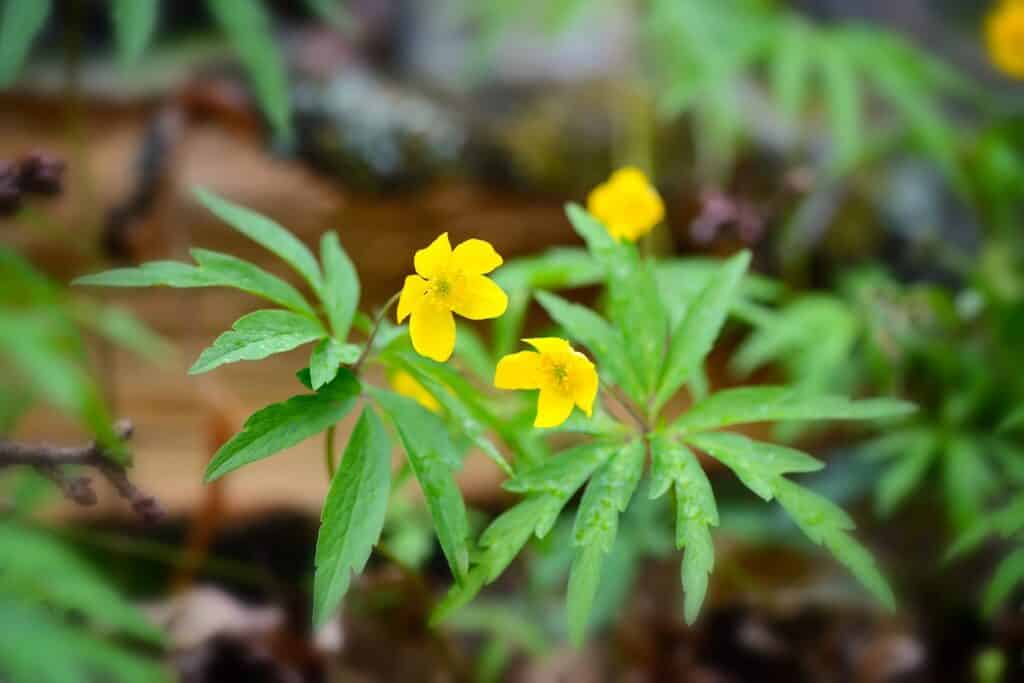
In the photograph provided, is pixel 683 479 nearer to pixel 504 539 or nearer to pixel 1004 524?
pixel 504 539

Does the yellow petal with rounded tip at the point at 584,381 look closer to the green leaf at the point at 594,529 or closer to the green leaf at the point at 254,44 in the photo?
the green leaf at the point at 594,529

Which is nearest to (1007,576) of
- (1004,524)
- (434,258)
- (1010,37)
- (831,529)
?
(1004,524)

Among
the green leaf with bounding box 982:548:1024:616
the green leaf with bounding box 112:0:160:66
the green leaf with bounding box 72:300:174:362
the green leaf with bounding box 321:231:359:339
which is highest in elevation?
→ the green leaf with bounding box 112:0:160:66

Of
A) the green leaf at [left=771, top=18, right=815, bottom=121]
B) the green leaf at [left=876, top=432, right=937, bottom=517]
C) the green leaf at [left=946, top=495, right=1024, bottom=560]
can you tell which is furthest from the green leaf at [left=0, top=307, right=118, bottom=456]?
the green leaf at [left=771, top=18, right=815, bottom=121]

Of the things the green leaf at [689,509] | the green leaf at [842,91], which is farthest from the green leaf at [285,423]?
the green leaf at [842,91]

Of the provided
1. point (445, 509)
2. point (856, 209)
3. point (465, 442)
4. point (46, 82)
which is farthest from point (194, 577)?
point (856, 209)

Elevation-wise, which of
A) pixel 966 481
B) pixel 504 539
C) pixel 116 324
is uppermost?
pixel 504 539

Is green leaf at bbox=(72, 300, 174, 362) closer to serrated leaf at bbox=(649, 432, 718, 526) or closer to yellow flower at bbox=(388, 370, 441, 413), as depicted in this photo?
yellow flower at bbox=(388, 370, 441, 413)
